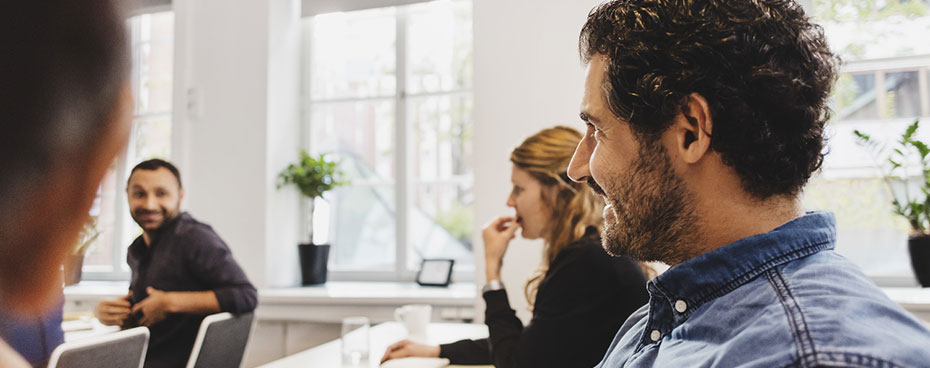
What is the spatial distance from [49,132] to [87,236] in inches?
1.4

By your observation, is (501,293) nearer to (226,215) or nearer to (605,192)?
(605,192)

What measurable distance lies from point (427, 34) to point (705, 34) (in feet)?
10.00

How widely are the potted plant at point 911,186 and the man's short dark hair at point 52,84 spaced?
2.81 m

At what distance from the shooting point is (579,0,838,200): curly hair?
653 millimetres

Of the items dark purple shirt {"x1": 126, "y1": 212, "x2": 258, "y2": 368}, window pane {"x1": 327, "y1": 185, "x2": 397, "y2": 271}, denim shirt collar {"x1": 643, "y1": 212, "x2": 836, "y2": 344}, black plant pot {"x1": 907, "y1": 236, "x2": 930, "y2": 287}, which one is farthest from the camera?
window pane {"x1": 327, "y1": 185, "x2": 397, "y2": 271}

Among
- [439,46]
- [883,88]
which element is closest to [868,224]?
[883,88]

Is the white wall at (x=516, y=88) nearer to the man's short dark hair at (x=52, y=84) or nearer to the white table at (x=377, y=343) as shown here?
the white table at (x=377, y=343)

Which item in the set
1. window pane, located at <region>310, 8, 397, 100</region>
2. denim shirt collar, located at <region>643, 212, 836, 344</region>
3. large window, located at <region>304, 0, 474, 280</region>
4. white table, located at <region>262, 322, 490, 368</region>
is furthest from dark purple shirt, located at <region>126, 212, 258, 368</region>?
denim shirt collar, located at <region>643, 212, 836, 344</region>

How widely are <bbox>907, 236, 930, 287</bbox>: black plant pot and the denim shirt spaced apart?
2.30 metres

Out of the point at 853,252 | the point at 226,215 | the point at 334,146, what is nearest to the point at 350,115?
the point at 334,146

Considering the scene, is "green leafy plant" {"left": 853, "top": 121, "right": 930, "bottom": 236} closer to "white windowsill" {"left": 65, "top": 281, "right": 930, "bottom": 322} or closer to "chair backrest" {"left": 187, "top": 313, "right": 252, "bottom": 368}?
"white windowsill" {"left": 65, "top": 281, "right": 930, "bottom": 322}

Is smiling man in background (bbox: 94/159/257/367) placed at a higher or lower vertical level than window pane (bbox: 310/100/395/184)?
lower

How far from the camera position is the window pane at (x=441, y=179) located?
3.47 metres

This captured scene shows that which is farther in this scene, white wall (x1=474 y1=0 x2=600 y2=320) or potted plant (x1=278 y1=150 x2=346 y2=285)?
potted plant (x1=278 y1=150 x2=346 y2=285)
